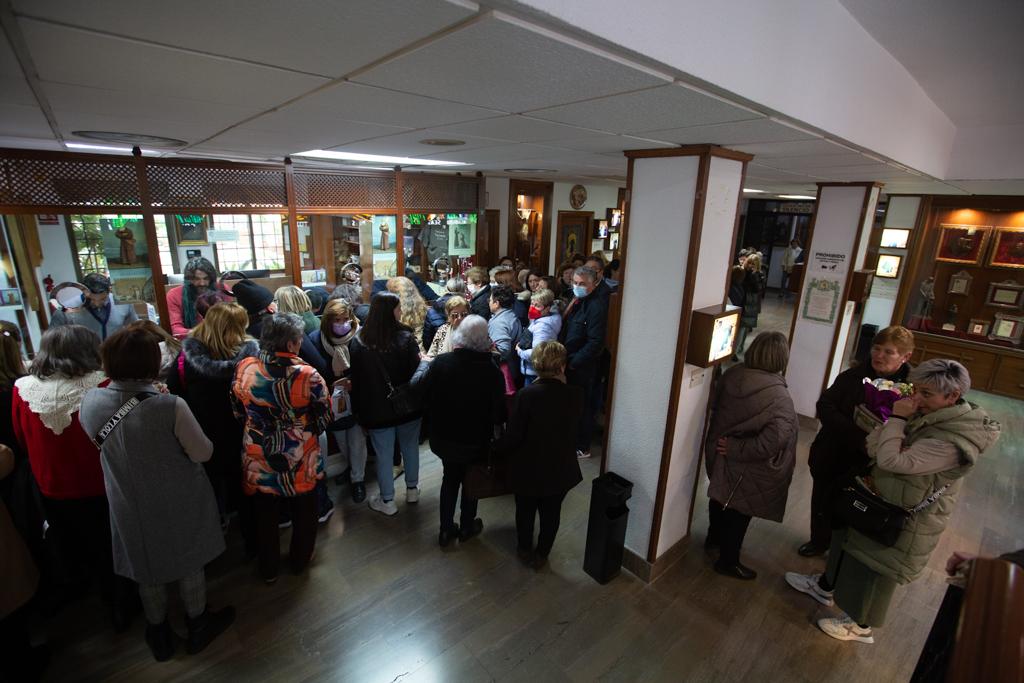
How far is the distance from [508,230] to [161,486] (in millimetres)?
6698

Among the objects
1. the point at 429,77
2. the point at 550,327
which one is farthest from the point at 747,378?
the point at 429,77

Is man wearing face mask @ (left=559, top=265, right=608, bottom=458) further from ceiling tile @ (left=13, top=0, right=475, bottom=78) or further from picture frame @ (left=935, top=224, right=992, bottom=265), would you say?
picture frame @ (left=935, top=224, right=992, bottom=265)

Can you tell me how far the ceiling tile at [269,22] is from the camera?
793mm

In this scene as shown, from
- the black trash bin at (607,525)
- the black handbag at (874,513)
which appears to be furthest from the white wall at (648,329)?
the black handbag at (874,513)

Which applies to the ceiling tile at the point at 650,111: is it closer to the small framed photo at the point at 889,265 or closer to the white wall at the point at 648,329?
the white wall at the point at 648,329

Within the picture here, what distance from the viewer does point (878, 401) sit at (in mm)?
2697

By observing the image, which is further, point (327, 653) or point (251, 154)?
point (251, 154)

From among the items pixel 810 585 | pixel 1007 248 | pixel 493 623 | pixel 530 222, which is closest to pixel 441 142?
pixel 493 623

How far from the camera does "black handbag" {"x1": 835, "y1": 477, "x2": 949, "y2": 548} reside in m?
2.22

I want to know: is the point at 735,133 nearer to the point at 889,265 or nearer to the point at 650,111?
the point at 650,111

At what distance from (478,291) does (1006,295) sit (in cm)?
714

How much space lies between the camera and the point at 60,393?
2107mm

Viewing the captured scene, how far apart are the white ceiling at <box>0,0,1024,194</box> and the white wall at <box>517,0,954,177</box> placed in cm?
5

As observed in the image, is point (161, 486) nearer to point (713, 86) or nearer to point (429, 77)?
point (429, 77)
